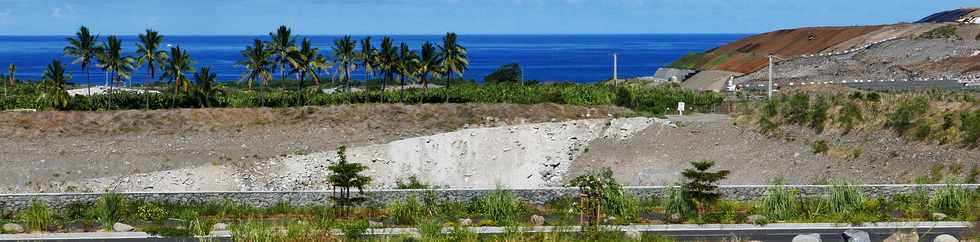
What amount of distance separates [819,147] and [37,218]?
35.5 m

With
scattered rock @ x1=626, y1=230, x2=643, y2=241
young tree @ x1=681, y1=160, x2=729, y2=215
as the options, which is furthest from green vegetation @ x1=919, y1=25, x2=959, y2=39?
scattered rock @ x1=626, y1=230, x2=643, y2=241

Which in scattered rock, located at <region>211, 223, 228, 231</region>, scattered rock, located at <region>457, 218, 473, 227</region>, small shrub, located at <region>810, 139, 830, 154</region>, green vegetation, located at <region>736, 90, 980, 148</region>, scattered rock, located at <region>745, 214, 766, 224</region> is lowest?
scattered rock, located at <region>211, 223, 228, 231</region>

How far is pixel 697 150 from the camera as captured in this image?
2366 inches

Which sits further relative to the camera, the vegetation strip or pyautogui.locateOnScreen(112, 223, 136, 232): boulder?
pyautogui.locateOnScreen(112, 223, 136, 232): boulder

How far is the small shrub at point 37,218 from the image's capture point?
36000 mm

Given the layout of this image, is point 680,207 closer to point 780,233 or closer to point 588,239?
point 780,233

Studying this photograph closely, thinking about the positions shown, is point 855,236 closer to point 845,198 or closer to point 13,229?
point 845,198

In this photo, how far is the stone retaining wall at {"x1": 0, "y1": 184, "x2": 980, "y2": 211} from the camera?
39844 millimetres

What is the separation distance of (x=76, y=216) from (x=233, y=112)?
32420mm

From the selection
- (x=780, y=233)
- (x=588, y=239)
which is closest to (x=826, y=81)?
(x=780, y=233)

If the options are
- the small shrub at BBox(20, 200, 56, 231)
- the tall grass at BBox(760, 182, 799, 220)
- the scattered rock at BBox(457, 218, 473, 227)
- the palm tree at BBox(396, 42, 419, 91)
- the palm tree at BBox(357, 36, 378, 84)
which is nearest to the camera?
the small shrub at BBox(20, 200, 56, 231)

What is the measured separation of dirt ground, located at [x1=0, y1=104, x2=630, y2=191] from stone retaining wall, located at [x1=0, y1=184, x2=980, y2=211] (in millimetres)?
15093

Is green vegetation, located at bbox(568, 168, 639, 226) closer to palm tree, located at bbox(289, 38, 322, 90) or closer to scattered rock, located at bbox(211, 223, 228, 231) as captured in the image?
scattered rock, located at bbox(211, 223, 228, 231)

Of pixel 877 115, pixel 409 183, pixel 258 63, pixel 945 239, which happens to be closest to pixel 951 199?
pixel 945 239
